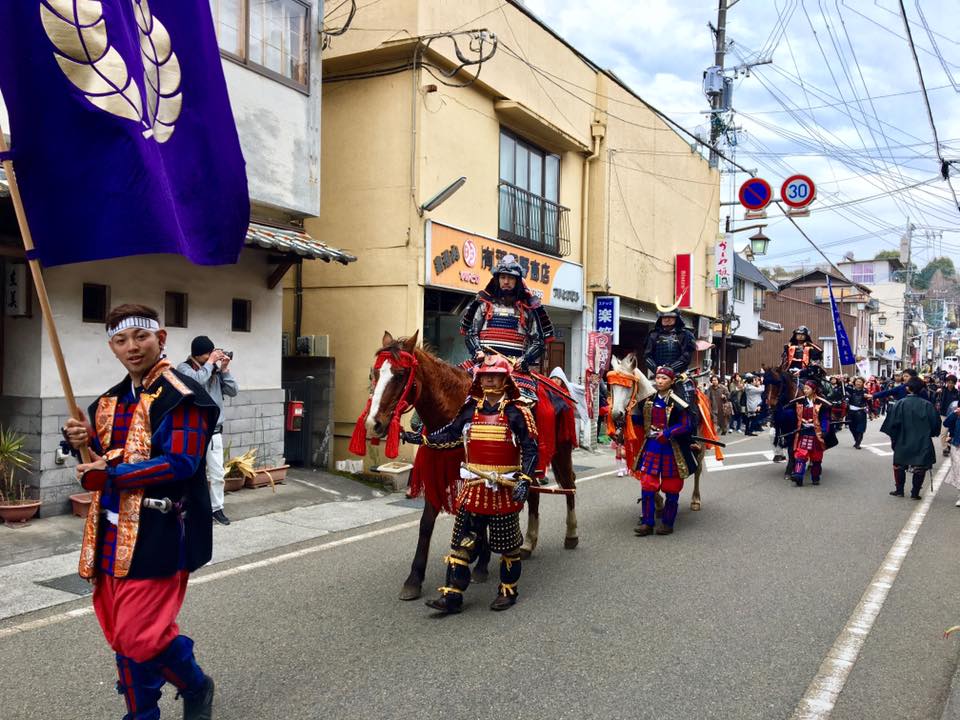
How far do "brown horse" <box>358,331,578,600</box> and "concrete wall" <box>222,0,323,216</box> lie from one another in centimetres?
548

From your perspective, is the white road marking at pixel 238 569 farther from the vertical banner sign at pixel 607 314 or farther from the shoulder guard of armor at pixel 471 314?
the vertical banner sign at pixel 607 314

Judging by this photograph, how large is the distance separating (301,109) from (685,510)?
7.65 m

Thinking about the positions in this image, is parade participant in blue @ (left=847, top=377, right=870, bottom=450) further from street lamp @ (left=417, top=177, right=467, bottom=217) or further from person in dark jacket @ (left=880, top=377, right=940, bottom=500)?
street lamp @ (left=417, top=177, right=467, bottom=217)

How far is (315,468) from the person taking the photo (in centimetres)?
1210

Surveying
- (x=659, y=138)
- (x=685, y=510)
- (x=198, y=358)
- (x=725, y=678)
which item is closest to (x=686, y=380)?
(x=685, y=510)

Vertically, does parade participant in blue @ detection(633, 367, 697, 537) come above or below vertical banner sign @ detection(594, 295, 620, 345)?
below

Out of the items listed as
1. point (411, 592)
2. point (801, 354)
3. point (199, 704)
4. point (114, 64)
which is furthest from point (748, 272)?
point (199, 704)

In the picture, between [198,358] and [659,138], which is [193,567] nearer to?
[198,358]

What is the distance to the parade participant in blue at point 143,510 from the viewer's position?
3.21 m

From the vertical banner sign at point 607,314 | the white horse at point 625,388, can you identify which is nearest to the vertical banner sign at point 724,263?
the vertical banner sign at point 607,314

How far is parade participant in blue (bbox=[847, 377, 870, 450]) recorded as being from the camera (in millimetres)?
17844

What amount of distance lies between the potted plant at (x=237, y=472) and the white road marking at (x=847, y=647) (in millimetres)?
7295

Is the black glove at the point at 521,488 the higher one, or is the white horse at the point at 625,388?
the white horse at the point at 625,388

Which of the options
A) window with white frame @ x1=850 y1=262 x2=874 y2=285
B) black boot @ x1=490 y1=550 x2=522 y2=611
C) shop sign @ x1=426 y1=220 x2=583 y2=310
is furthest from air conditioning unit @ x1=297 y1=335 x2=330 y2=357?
window with white frame @ x1=850 y1=262 x2=874 y2=285
